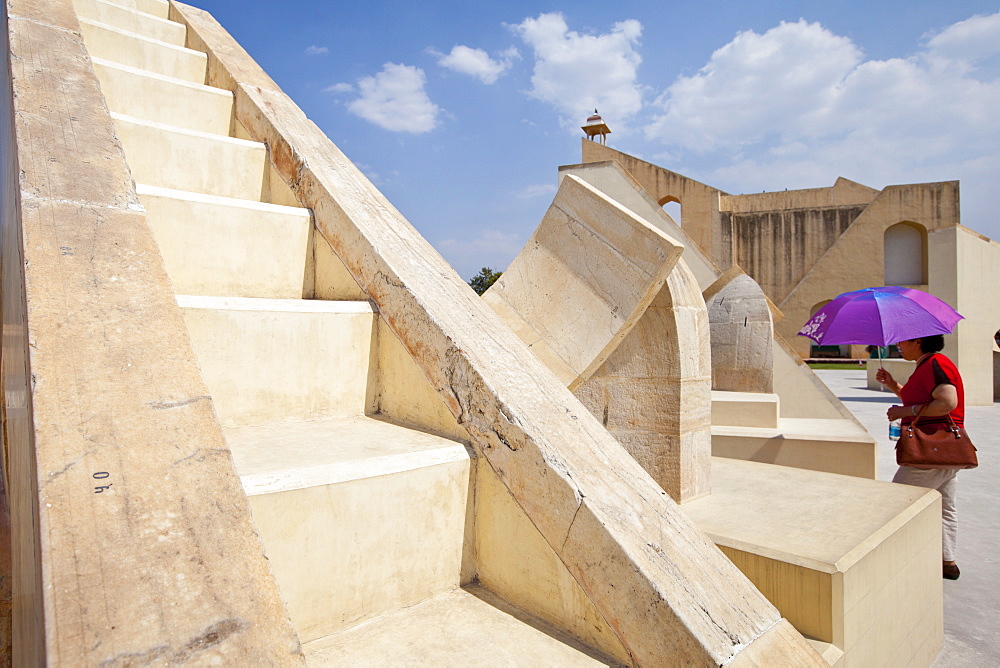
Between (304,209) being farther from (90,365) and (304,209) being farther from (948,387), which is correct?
(948,387)

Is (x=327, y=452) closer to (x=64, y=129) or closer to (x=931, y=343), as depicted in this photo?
(x=64, y=129)

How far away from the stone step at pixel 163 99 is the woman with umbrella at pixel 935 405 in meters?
4.32

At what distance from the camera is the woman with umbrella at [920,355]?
12.9 ft

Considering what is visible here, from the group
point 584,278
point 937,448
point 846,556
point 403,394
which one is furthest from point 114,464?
point 937,448

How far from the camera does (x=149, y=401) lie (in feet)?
3.71

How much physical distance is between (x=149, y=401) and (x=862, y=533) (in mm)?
3249

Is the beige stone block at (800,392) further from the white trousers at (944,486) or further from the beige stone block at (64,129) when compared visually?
the beige stone block at (64,129)

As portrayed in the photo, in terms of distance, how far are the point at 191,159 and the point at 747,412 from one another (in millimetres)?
6255

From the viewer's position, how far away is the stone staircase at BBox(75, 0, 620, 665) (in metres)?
1.37

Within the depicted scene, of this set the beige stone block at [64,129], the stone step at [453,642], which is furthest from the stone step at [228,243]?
the stone step at [453,642]

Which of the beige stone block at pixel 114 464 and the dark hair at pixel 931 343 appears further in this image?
the dark hair at pixel 931 343

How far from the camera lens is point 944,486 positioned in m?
4.14

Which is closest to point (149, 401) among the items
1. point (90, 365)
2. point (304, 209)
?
point (90, 365)

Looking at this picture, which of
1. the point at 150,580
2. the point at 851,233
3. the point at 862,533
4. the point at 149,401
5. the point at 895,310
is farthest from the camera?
the point at 851,233
